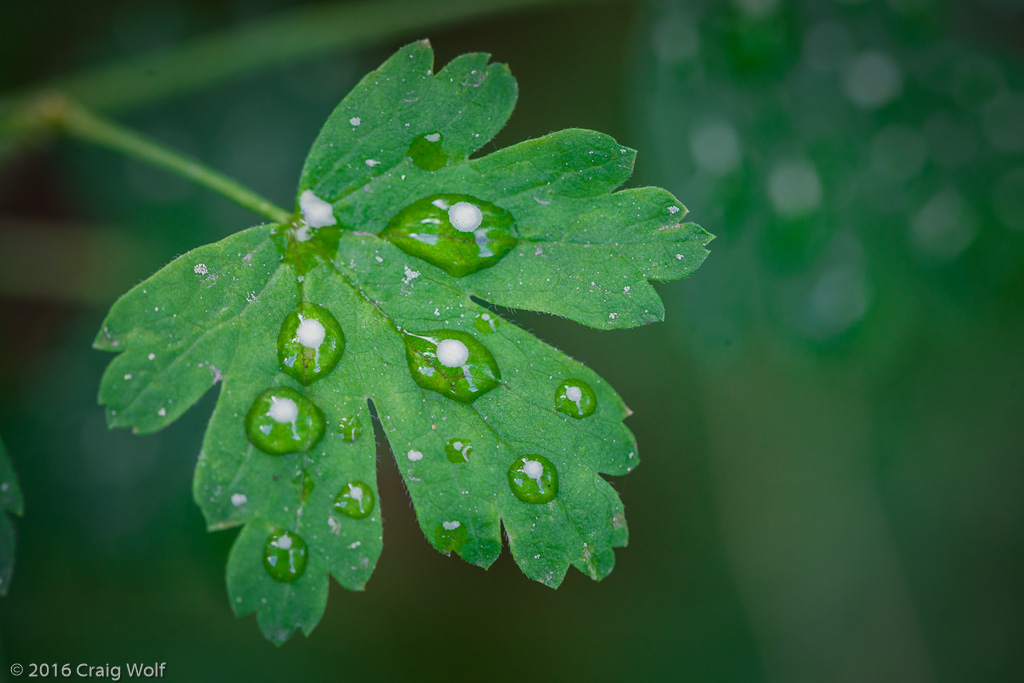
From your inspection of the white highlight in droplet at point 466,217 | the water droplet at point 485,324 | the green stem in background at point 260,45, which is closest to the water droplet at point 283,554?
the water droplet at point 485,324

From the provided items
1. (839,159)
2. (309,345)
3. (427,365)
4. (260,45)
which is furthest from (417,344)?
(839,159)

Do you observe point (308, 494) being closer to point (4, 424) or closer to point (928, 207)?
point (4, 424)

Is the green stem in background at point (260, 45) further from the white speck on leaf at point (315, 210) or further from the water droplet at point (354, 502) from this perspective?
the water droplet at point (354, 502)

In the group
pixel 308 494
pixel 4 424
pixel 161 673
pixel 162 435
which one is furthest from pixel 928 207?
pixel 4 424

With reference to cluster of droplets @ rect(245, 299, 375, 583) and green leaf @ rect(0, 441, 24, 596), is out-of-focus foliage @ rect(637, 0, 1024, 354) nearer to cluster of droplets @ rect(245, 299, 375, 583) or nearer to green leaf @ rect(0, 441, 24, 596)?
cluster of droplets @ rect(245, 299, 375, 583)

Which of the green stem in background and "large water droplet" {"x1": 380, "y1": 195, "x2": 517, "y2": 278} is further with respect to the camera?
the green stem in background

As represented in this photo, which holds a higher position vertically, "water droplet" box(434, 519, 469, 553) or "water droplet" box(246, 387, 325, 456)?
"water droplet" box(246, 387, 325, 456)

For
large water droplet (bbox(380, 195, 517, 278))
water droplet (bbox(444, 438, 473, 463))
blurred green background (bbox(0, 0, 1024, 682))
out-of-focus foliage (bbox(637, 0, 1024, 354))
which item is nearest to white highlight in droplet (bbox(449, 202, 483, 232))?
large water droplet (bbox(380, 195, 517, 278))
